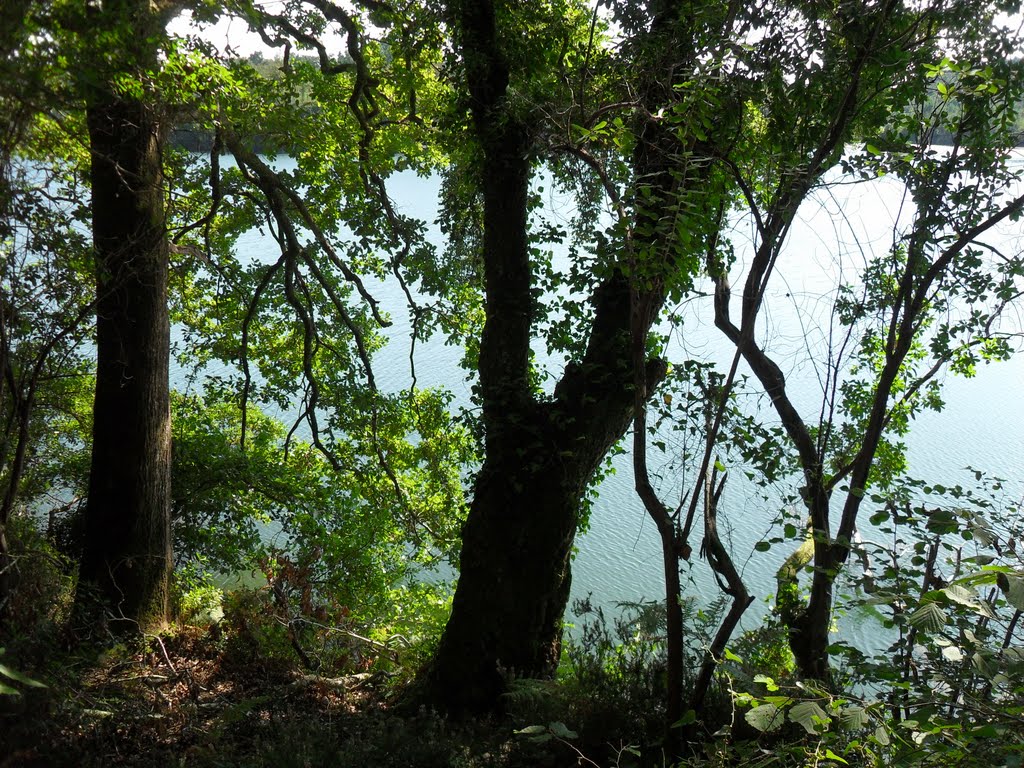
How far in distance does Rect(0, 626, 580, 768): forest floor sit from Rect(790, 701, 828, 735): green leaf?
1.73 m

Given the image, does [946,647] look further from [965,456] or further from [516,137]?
[965,456]

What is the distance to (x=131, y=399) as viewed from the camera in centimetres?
526

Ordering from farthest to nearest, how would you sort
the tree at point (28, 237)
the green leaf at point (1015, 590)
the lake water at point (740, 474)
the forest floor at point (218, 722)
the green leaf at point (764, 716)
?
1. the lake water at point (740, 474)
2. the forest floor at point (218, 722)
3. the tree at point (28, 237)
4. the green leaf at point (764, 716)
5. the green leaf at point (1015, 590)

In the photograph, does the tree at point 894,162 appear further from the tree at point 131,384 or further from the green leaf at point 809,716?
the tree at point 131,384

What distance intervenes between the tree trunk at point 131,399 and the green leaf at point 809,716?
14.2 feet

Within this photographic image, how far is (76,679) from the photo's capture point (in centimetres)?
410

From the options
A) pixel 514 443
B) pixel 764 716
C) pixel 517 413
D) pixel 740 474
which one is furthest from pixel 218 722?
pixel 740 474

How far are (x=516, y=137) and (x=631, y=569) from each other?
21.0 feet

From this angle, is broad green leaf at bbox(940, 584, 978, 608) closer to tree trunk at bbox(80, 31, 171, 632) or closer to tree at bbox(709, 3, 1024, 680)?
tree at bbox(709, 3, 1024, 680)

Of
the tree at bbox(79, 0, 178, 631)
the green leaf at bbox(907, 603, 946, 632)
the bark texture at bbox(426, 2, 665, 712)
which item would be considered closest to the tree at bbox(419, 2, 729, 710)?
the bark texture at bbox(426, 2, 665, 712)

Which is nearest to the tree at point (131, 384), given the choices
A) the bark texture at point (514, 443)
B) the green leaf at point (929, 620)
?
the bark texture at point (514, 443)

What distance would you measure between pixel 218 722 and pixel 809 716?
3.21m

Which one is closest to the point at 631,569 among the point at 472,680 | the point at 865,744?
the point at 472,680

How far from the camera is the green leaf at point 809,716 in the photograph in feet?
6.62
